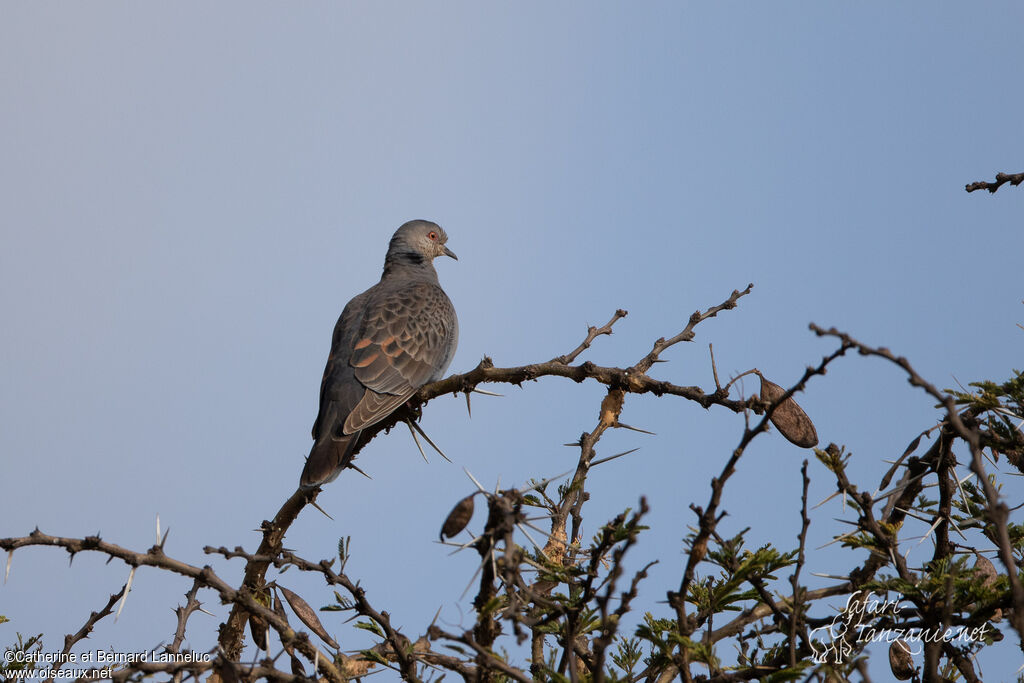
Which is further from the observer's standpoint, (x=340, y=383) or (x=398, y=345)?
(x=398, y=345)

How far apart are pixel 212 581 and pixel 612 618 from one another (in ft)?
4.18

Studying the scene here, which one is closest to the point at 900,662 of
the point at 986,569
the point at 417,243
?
the point at 986,569

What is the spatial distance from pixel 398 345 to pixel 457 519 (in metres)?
4.12

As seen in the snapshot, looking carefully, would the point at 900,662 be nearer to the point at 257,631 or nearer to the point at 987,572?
the point at 987,572

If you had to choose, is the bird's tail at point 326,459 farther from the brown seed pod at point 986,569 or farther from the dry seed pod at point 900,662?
the brown seed pod at point 986,569

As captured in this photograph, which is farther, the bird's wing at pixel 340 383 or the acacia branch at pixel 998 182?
the bird's wing at pixel 340 383

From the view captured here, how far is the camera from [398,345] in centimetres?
638

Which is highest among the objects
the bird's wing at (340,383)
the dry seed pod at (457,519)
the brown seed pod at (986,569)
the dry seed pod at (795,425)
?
the bird's wing at (340,383)

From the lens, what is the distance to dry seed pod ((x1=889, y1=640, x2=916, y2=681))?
3180 mm

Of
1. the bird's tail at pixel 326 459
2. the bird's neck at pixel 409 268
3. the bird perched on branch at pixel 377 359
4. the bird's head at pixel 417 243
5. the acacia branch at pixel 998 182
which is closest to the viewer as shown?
the acacia branch at pixel 998 182

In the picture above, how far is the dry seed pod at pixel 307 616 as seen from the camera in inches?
130

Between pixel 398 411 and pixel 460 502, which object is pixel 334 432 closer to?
pixel 398 411

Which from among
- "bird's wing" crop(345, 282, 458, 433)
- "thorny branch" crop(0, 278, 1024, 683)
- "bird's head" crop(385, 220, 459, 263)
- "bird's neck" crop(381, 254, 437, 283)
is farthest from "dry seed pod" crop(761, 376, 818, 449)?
"bird's head" crop(385, 220, 459, 263)

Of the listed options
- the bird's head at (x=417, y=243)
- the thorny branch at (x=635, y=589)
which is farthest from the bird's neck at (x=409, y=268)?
the thorny branch at (x=635, y=589)
